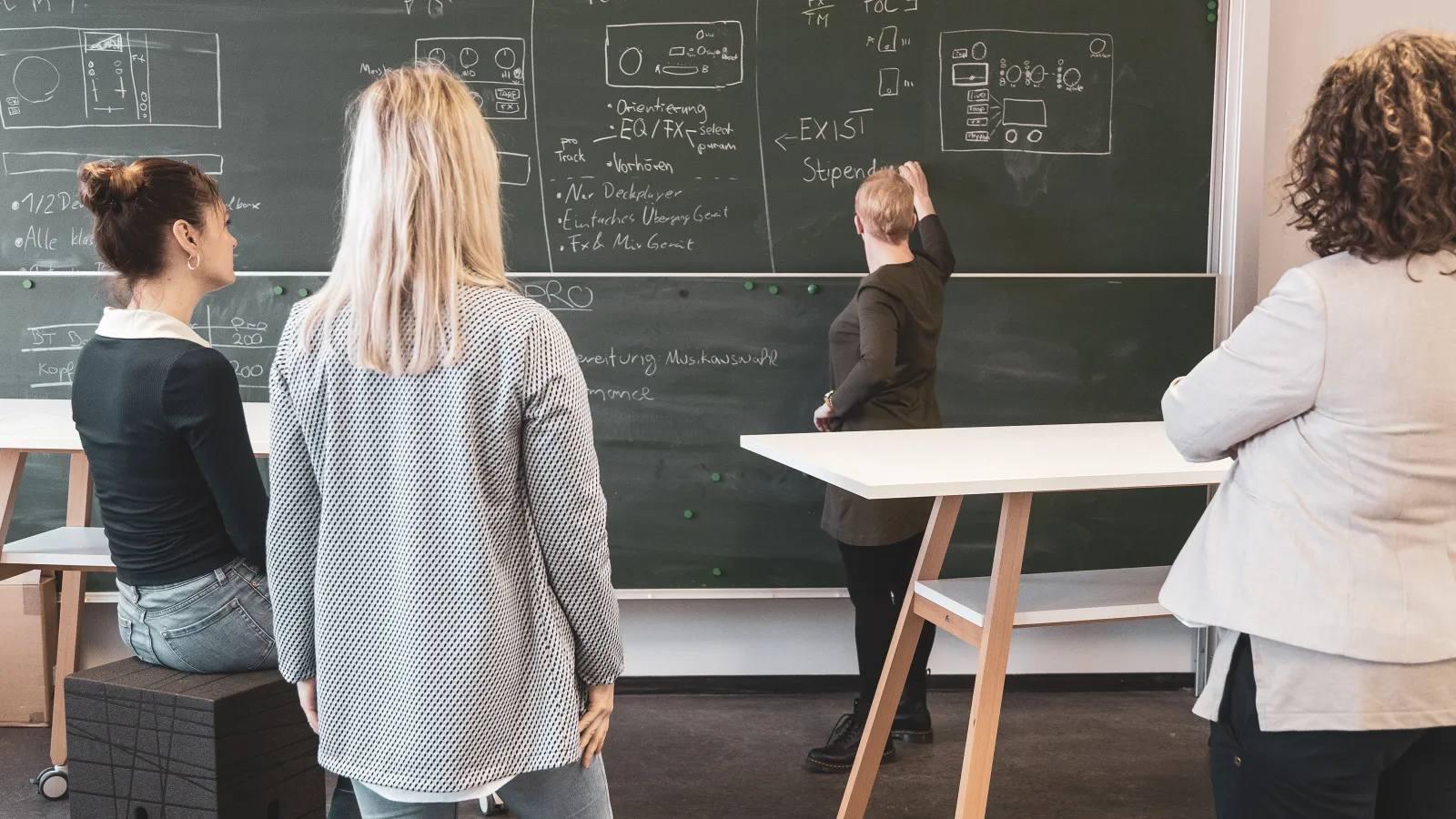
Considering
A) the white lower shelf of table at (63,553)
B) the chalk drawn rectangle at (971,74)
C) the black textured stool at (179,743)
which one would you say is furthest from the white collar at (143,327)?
the chalk drawn rectangle at (971,74)

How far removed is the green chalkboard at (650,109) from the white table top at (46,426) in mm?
562

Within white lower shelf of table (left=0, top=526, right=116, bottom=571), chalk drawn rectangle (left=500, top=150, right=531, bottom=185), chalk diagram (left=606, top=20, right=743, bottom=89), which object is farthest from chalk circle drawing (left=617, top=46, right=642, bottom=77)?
white lower shelf of table (left=0, top=526, right=116, bottom=571)

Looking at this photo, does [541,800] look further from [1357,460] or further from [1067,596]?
[1067,596]

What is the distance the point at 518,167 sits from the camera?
3.38m

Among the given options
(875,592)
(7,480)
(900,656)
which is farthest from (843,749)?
(7,480)

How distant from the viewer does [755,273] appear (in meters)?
3.40

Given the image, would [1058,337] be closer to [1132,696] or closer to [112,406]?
[1132,696]

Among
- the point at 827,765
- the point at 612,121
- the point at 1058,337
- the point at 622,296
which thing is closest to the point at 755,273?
the point at 622,296

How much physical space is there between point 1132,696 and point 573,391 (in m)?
2.95

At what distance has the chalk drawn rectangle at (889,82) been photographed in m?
3.38

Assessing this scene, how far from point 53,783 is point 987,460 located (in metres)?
2.43

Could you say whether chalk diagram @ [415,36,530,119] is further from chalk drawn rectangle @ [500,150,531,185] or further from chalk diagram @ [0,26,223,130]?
chalk diagram @ [0,26,223,130]

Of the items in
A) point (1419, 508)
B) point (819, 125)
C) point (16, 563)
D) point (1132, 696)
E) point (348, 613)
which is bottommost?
point (1132, 696)

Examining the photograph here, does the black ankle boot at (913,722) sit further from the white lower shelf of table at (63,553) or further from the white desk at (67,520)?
the white lower shelf of table at (63,553)
